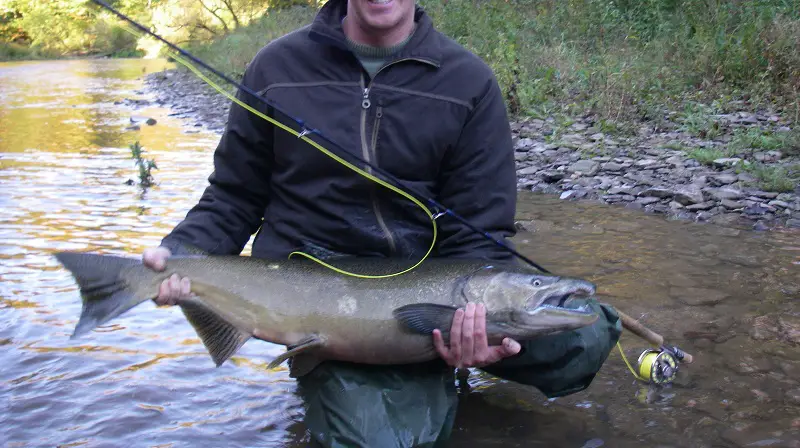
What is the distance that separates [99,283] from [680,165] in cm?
636

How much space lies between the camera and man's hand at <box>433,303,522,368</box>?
2930 mm

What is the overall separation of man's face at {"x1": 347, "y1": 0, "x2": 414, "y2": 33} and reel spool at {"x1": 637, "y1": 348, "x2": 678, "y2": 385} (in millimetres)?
1891

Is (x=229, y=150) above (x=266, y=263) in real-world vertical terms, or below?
above

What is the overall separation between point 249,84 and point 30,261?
321cm

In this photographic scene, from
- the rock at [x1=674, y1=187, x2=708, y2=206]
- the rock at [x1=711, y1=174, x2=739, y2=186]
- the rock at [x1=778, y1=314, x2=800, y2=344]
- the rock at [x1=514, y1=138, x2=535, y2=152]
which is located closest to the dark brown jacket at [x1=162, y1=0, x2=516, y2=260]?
the rock at [x1=778, y1=314, x2=800, y2=344]

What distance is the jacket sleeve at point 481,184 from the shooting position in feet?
11.5

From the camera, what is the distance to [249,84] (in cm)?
356

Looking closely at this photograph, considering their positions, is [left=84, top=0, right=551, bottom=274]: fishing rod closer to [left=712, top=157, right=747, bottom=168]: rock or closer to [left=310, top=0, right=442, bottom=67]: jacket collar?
[left=310, top=0, right=442, bottom=67]: jacket collar

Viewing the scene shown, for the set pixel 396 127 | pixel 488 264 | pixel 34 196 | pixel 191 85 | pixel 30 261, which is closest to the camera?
pixel 488 264

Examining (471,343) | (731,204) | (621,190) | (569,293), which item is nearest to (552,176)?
(621,190)

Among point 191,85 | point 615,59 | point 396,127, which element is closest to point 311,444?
point 396,127

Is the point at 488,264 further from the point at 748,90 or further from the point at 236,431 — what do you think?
the point at 748,90

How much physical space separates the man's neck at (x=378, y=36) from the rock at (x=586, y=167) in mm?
5322

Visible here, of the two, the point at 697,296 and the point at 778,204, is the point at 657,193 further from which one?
the point at 697,296
